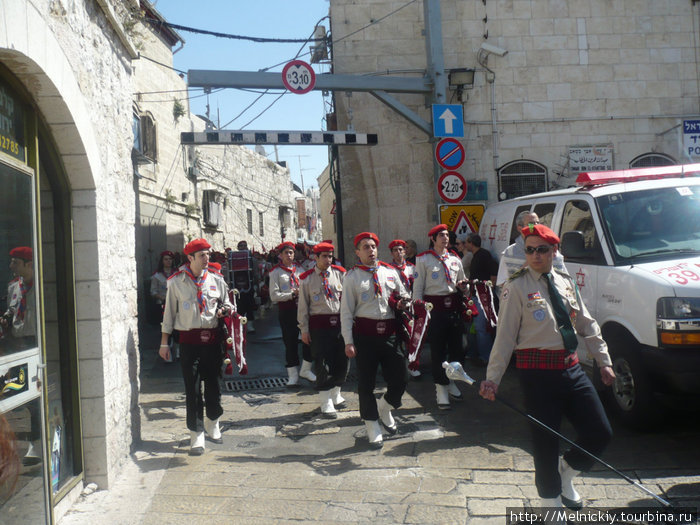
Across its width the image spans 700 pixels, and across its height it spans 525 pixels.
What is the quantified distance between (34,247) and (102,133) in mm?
1495

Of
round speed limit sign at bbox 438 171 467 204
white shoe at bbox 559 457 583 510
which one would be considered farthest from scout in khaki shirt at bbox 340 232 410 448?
round speed limit sign at bbox 438 171 467 204

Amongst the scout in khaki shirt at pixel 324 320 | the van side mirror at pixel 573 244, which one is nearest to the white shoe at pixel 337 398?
the scout in khaki shirt at pixel 324 320

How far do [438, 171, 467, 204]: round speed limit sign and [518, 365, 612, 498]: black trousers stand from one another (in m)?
6.62

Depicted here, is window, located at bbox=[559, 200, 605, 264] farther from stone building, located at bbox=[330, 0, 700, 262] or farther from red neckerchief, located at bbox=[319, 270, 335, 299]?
stone building, located at bbox=[330, 0, 700, 262]

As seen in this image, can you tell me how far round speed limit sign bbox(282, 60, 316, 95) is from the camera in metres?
11.2

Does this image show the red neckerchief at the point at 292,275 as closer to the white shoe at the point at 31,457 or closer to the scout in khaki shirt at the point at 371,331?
the scout in khaki shirt at the point at 371,331

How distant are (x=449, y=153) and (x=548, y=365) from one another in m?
6.91

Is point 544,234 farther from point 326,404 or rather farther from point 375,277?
point 326,404

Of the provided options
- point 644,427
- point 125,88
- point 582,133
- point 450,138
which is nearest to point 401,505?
point 644,427

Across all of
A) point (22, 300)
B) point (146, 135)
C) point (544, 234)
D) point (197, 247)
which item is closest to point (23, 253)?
point (22, 300)

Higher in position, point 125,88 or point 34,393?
point 125,88

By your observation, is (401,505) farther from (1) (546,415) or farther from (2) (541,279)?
(2) (541,279)

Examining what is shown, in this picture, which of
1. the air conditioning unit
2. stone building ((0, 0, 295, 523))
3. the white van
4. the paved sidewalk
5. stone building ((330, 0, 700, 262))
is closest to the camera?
stone building ((0, 0, 295, 523))

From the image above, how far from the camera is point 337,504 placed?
15.8ft
